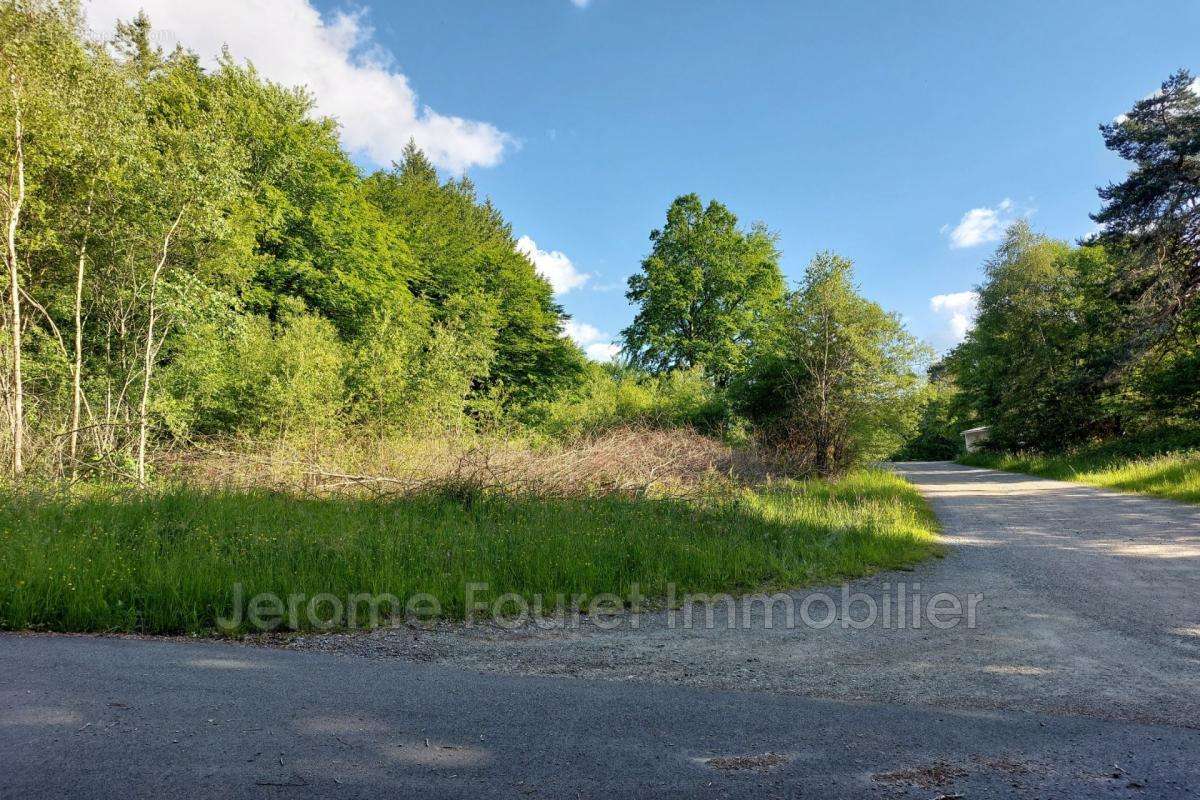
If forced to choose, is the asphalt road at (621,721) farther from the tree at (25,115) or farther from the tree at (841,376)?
the tree at (841,376)

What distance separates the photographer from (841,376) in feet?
58.9

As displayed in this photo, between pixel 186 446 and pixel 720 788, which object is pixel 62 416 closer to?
pixel 186 446

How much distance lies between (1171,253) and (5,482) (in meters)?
31.1

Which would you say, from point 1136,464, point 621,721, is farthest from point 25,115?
point 1136,464

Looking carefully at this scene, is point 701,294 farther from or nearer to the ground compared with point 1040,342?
farther from the ground

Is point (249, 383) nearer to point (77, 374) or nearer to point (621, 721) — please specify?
point (77, 374)

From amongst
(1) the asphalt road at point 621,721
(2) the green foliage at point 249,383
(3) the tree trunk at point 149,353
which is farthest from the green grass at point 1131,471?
(3) the tree trunk at point 149,353

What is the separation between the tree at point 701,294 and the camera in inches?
1218

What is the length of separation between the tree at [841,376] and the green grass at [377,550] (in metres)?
8.71

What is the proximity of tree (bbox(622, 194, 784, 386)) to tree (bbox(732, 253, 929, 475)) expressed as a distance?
1165 cm

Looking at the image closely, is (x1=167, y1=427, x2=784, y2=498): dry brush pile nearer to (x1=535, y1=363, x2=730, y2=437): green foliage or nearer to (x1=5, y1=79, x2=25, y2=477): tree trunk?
(x1=5, y1=79, x2=25, y2=477): tree trunk

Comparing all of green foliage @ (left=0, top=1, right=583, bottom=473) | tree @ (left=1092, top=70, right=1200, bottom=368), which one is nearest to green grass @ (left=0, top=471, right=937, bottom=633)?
green foliage @ (left=0, top=1, right=583, bottom=473)

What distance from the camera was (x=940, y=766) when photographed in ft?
8.22

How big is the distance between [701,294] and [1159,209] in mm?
18315
